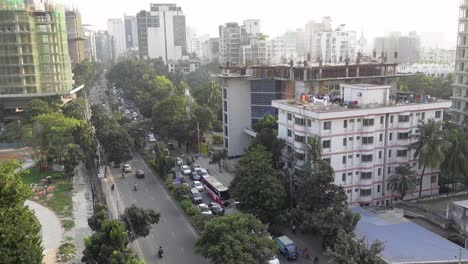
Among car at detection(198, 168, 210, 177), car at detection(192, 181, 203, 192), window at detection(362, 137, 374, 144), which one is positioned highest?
window at detection(362, 137, 374, 144)

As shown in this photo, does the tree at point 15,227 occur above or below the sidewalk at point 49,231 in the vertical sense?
above

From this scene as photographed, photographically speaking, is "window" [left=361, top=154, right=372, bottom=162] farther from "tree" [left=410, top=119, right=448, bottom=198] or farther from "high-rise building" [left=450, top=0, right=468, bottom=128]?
"high-rise building" [left=450, top=0, right=468, bottom=128]

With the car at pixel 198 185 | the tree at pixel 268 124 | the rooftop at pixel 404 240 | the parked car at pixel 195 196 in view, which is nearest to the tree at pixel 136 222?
the parked car at pixel 195 196

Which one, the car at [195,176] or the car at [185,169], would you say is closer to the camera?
the car at [195,176]

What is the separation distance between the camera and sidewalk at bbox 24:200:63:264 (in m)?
35.3

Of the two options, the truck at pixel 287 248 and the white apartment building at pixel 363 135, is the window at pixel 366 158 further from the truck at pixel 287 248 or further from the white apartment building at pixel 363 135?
the truck at pixel 287 248

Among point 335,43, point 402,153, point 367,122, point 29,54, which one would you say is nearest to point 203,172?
point 367,122

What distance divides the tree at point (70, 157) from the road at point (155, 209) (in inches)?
173

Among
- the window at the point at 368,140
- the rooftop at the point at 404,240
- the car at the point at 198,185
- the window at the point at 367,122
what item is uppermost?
the window at the point at 367,122

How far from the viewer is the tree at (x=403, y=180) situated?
1558 inches

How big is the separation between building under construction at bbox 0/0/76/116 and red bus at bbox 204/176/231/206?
50.7 metres

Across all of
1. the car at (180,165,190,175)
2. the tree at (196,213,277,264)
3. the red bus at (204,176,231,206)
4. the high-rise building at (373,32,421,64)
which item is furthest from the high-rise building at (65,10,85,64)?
the tree at (196,213,277,264)

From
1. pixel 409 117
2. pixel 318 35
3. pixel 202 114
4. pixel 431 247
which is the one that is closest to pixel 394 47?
pixel 318 35

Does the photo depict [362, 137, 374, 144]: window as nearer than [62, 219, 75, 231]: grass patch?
No
